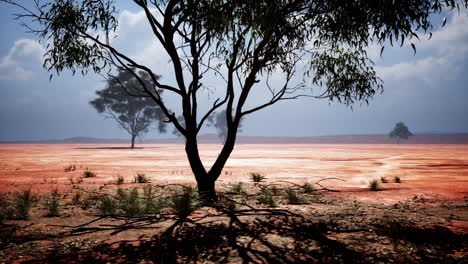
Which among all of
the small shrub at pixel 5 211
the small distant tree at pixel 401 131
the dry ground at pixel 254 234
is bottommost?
the dry ground at pixel 254 234

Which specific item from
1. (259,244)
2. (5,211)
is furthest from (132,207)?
(259,244)

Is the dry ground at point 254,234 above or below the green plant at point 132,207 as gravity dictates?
below

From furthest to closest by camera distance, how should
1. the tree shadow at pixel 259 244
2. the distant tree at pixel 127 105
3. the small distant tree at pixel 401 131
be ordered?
the small distant tree at pixel 401 131 < the distant tree at pixel 127 105 < the tree shadow at pixel 259 244

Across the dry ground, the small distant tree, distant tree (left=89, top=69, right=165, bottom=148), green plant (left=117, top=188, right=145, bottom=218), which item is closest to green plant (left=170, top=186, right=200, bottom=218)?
the dry ground

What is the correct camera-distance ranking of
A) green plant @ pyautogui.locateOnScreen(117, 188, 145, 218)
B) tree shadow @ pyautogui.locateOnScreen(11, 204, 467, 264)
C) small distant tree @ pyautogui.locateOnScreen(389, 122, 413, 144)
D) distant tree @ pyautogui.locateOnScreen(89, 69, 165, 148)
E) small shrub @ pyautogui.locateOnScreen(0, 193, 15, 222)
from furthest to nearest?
small distant tree @ pyautogui.locateOnScreen(389, 122, 413, 144) → distant tree @ pyautogui.locateOnScreen(89, 69, 165, 148) → green plant @ pyautogui.locateOnScreen(117, 188, 145, 218) → small shrub @ pyautogui.locateOnScreen(0, 193, 15, 222) → tree shadow @ pyautogui.locateOnScreen(11, 204, 467, 264)

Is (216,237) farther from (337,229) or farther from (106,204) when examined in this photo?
(106,204)

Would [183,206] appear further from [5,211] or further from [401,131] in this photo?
[401,131]

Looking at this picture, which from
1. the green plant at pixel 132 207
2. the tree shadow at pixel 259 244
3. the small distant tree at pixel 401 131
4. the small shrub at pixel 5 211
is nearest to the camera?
the tree shadow at pixel 259 244

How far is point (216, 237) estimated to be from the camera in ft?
17.4

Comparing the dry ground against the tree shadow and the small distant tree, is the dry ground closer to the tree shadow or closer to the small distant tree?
the tree shadow

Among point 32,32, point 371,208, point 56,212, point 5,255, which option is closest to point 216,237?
point 5,255

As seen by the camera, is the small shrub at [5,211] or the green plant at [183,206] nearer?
the small shrub at [5,211]

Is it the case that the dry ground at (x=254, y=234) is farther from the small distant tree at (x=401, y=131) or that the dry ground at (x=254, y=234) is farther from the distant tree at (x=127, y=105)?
the small distant tree at (x=401, y=131)

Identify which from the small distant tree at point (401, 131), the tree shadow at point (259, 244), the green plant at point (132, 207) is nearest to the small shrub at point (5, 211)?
the tree shadow at point (259, 244)
